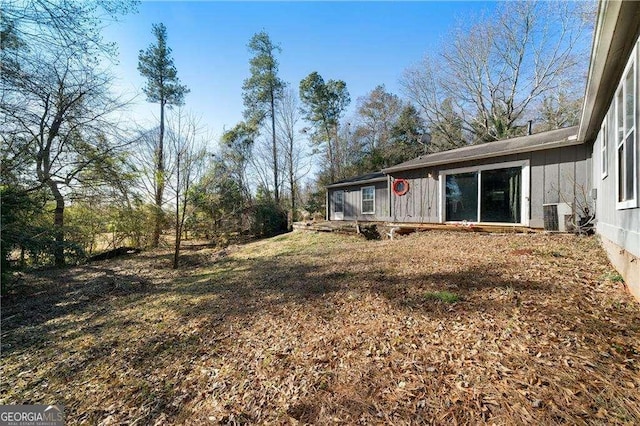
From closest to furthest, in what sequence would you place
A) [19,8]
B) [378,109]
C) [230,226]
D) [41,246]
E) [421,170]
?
1. [19,8]
2. [41,246]
3. [421,170]
4. [230,226]
5. [378,109]

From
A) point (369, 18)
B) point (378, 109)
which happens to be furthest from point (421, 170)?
point (378, 109)

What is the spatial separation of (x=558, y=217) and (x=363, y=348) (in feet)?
20.9

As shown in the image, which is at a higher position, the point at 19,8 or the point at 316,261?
the point at 19,8

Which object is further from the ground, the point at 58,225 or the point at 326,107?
the point at 326,107

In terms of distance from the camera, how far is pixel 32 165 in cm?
607

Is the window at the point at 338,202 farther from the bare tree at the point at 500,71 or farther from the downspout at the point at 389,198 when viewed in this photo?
the bare tree at the point at 500,71

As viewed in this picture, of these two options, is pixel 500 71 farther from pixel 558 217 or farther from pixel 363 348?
pixel 363 348

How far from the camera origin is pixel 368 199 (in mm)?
12234

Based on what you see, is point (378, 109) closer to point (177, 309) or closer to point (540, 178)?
point (540, 178)

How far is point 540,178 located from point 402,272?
16.1ft

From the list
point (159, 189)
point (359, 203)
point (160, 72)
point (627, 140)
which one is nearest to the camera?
point (627, 140)

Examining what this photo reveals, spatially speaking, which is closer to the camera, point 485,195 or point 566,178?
point 566,178

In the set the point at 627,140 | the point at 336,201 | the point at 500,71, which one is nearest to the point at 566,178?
the point at 627,140

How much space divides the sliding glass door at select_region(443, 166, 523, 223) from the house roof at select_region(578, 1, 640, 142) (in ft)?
9.42
